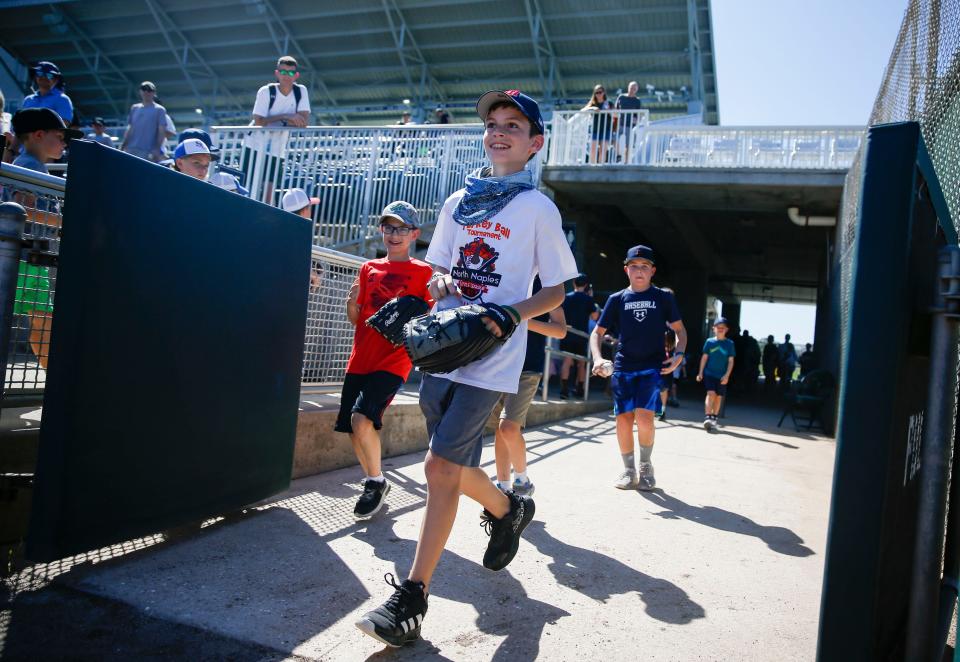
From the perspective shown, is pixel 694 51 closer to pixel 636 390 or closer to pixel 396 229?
pixel 636 390

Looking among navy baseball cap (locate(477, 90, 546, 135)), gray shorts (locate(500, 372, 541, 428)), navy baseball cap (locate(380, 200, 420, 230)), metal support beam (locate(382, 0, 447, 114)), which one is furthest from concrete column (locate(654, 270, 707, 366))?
navy baseball cap (locate(477, 90, 546, 135))

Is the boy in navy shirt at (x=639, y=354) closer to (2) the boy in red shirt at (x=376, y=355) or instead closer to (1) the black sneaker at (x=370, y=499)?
(2) the boy in red shirt at (x=376, y=355)

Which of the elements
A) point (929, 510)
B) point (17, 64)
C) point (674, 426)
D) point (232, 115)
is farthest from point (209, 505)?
point (17, 64)

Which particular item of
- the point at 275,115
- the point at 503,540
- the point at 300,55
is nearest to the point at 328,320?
the point at 503,540

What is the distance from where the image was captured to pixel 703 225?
71.1 ft

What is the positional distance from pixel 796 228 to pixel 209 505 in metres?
20.3

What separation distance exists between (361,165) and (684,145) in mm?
7398

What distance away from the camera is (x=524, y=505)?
121 inches

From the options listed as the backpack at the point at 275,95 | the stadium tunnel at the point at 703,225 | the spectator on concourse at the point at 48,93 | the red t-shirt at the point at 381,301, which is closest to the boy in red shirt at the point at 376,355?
the red t-shirt at the point at 381,301

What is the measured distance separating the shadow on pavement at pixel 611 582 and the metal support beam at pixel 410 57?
2279cm

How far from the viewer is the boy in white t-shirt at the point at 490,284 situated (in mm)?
2508

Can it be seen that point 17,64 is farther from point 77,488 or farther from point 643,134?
point 77,488

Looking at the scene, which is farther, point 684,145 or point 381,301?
point 684,145

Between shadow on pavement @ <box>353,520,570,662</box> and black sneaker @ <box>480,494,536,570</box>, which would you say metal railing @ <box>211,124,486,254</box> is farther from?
black sneaker @ <box>480,494,536,570</box>
